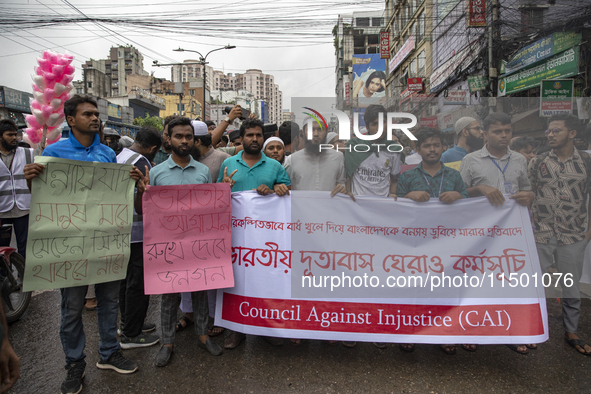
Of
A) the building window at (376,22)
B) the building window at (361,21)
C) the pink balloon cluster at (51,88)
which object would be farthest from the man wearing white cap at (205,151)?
the building window at (361,21)

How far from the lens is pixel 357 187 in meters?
3.33

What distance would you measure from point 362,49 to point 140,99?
126ft

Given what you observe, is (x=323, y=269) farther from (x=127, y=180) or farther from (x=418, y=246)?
(x=127, y=180)

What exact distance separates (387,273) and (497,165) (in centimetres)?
139

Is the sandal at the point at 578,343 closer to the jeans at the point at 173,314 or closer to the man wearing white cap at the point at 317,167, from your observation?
the man wearing white cap at the point at 317,167

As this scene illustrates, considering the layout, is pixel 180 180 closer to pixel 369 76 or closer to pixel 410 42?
pixel 410 42

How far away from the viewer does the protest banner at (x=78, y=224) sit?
250cm

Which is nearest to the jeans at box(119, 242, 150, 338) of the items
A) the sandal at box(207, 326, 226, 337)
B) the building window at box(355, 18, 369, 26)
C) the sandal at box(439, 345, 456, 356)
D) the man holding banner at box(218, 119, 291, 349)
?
the sandal at box(207, 326, 226, 337)

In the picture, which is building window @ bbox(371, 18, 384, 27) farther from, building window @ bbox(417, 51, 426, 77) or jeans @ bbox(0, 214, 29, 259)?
jeans @ bbox(0, 214, 29, 259)

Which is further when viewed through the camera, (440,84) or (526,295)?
(440,84)

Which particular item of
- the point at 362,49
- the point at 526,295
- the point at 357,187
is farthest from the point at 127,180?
the point at 362,49

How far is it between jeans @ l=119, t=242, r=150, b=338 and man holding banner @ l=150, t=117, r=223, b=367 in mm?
313

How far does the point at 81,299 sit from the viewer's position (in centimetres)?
265

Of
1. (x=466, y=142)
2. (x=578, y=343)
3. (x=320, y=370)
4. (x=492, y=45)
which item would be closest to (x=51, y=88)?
(x=320, y=370)
